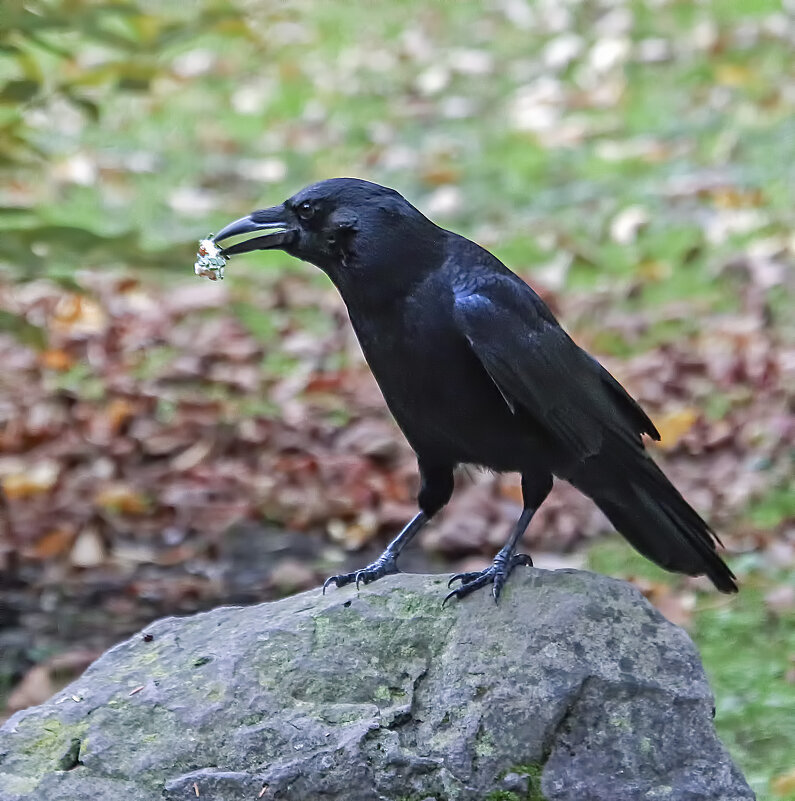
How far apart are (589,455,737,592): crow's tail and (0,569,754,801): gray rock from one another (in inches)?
16.4

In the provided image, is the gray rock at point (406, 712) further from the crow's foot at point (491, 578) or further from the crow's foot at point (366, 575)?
the crow's foot at point (366, 575)

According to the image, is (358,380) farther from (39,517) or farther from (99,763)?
(99,763)

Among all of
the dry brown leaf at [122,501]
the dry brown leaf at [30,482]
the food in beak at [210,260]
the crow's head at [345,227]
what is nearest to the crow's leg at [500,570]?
the crow's head at [345,227]

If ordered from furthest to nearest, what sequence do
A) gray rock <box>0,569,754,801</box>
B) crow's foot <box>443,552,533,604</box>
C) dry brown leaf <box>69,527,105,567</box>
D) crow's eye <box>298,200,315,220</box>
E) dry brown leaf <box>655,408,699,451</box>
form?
dry brown leaf <box>655,408,699,451</box>, dry brown leaf <box>69,527,105,567</box>, crow's eye <box>298,200,315,220</box>, crow's foot <box>443,552,533,604</box>, gray rock <box>0,569,754,801</box>

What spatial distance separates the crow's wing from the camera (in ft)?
A: 10.5

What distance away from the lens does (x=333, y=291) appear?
726 centimetres

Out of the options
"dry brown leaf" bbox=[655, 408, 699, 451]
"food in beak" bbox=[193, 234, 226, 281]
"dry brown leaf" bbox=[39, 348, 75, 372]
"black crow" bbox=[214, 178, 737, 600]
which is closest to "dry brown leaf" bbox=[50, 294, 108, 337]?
"dry brown leaf" bbox=[39, 348, 75, 372]

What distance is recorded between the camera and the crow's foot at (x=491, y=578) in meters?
3.19

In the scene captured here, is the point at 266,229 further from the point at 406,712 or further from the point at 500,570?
the point at 406,712

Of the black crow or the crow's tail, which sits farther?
the crow's tail

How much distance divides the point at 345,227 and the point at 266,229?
8.8 inches

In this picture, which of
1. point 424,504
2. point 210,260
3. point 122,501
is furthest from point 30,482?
point 424,504

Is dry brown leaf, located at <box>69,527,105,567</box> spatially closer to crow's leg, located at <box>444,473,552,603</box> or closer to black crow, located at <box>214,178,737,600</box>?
black crow, located at <box>214,178,737,600</box>

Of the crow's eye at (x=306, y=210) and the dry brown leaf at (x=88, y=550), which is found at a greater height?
the crow's eye at (x=306, y=210)
